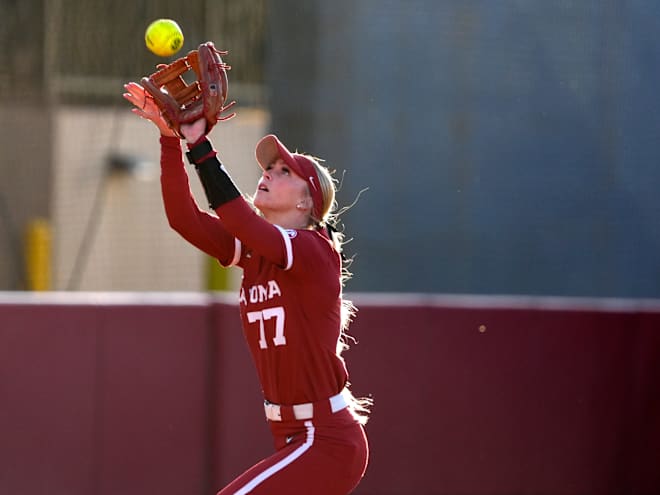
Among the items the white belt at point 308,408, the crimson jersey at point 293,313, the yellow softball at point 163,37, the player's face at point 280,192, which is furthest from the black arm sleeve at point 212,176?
the white belt at point 308,408

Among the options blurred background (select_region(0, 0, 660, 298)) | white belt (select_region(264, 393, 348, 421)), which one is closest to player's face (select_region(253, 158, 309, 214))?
white belt (select_region(264, 393, 348, 421))

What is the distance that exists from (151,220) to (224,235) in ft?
37.3

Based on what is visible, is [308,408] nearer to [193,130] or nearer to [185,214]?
[185,214]

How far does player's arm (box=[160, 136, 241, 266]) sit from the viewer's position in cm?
418

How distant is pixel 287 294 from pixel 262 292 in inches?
3.8

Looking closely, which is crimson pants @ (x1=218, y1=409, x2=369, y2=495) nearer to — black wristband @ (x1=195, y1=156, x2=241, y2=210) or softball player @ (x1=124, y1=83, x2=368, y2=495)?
softball player @ (x1=124, y1=83, x2=368, y2=495)

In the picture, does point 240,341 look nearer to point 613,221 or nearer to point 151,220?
point 613,221

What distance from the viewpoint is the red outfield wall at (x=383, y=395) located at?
619 cm

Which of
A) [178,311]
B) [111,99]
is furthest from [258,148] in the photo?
[111,99]

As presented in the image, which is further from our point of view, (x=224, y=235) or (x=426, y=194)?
(x=426, y=194)

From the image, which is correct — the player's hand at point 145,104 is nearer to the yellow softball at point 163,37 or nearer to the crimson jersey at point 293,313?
the crimson jersey at point 293,313

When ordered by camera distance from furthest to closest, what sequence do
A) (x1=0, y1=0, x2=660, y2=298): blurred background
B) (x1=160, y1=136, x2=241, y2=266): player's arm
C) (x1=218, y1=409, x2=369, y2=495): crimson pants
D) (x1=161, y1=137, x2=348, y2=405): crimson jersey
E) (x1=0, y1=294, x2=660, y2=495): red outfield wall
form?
(x1=0, y1=0, x2=660, y2=298): blurred background, (x1=0, y1=294, x2=660, y2=495): red outfield wall, (x1=160, y1=136, x2=241, y2=266): player's arm, (x1=161, y1=137, x2=348, y2=405): crimson jersey, (x1=218, y1=409, x2=369, y2=495): crimson pants

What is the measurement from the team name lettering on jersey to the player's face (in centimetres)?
29

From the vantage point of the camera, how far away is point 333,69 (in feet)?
30.1
